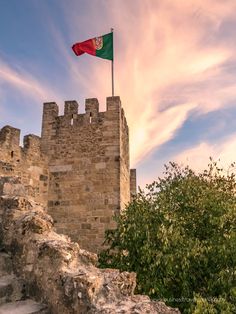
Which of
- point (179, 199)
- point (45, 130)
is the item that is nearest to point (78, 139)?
point (45, 130)

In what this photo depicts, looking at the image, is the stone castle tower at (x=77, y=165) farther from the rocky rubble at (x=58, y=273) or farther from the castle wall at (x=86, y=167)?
the rocky rubble at (x=58, y=273)

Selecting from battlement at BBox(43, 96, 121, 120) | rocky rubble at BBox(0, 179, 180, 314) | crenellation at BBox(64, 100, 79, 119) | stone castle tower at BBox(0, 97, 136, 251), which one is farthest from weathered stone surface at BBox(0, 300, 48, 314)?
crenellation at BBox(64, 100, 79, 119)

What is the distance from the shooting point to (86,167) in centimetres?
1394

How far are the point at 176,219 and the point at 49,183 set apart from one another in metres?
6.61

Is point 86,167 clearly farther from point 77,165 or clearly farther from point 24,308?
point 24,308

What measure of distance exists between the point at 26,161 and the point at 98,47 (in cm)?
576

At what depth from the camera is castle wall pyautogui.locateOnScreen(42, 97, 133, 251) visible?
1329 cm

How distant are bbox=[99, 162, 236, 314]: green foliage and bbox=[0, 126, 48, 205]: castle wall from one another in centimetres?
460

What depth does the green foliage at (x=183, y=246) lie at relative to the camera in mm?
7785

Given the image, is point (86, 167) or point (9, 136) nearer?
point (9, 136)

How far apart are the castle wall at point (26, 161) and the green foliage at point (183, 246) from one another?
460 centimetres

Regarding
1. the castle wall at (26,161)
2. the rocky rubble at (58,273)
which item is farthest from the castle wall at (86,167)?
the rocky rubble at (58,273)

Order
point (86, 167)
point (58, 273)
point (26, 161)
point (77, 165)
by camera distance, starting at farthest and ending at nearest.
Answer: point (77, 165), point (86, 167), point (26, 161), point (58, 273)

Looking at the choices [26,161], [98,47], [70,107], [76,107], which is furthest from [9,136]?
[98,47]
